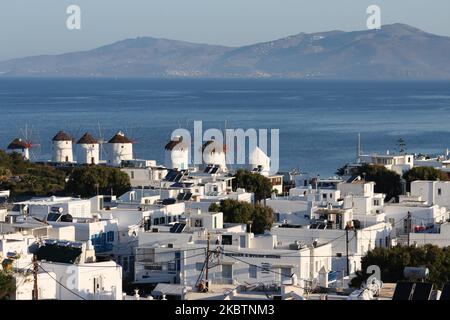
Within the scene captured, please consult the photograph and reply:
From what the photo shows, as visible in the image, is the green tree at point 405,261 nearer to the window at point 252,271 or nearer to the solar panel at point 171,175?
the window at point 252,271

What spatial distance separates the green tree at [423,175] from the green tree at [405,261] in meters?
13.9

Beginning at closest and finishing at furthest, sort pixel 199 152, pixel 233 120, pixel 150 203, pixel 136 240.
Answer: pixel 136 240
pixel 150 203
pixel 199 152
pixel 233 120

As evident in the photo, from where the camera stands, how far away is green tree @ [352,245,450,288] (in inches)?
710

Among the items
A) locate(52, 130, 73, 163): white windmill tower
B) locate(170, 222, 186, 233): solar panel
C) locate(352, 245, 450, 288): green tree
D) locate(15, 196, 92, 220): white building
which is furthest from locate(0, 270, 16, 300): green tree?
locate(52, 130, 73, 163): white windmill tower

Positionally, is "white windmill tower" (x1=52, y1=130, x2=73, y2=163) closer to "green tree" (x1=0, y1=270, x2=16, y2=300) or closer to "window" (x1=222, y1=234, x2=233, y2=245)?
"window" (x1=222, y1=234, x2=233, y2=245)

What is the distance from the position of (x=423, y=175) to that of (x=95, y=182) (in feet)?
24.8

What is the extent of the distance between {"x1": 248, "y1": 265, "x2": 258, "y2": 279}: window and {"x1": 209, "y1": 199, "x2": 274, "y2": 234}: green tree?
16.7 feet

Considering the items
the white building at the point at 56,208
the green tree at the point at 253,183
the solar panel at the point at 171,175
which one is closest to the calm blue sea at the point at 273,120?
the solar panel at the point at 171,175

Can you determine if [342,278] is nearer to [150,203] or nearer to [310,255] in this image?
[310,255]

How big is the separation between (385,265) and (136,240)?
5.01 metres

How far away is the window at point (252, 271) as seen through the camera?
751 inches
